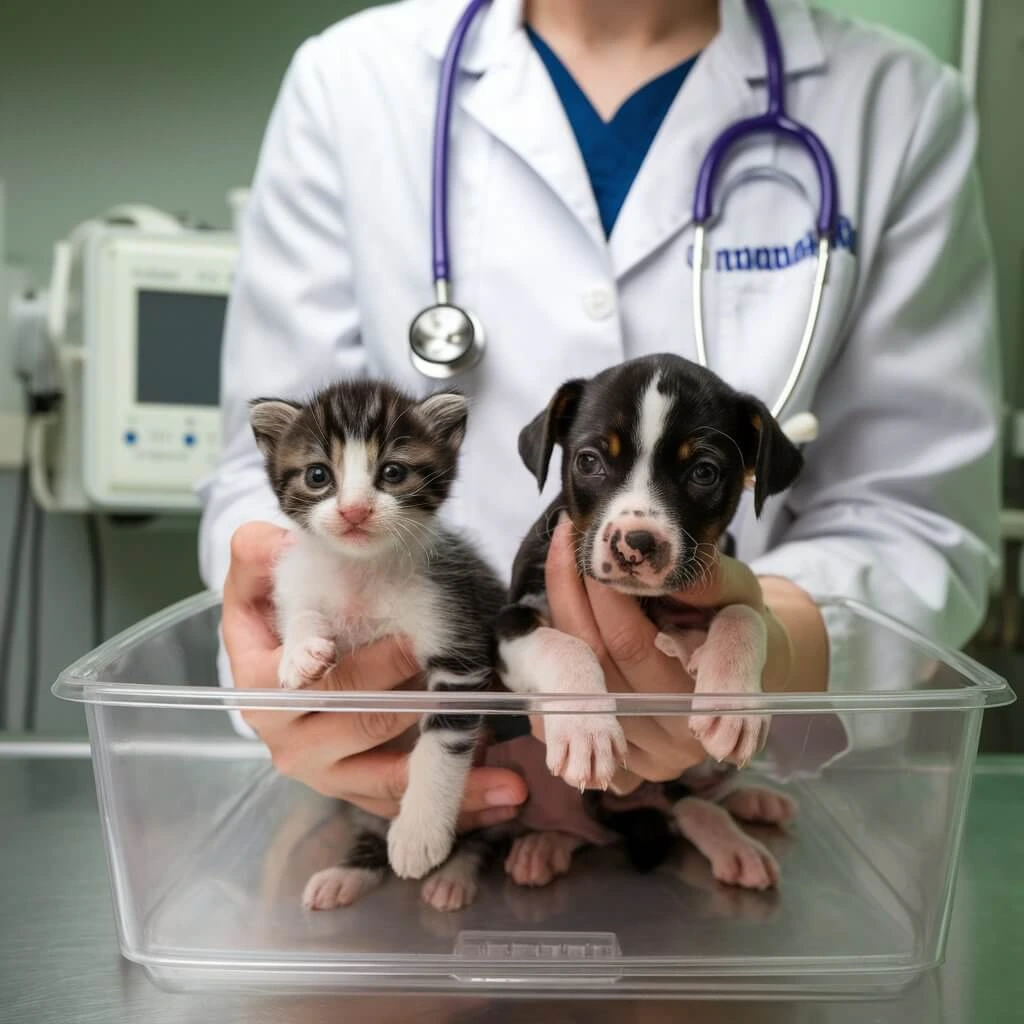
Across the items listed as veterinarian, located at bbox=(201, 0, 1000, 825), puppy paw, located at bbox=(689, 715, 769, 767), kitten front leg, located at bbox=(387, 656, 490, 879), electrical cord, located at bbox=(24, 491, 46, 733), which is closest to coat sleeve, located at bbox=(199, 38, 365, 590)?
veterinarian, located at bbox=(201, 0, 1000, 825)

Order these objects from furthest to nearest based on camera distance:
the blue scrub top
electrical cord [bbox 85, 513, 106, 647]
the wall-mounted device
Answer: electrical cord [bbox 85, 513, 106, 647]
the wall-mounted device
the blue scrub top

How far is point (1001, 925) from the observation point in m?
1.02

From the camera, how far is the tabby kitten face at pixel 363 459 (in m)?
0.84

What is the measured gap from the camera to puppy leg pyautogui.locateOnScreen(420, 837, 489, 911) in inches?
35.1

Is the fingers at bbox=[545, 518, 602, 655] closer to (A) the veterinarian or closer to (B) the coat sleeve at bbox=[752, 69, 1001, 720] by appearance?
(A) the veterinarian

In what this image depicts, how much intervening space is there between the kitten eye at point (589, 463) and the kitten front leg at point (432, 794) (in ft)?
0.62

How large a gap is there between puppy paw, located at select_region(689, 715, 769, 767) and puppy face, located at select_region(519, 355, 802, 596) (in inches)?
3.8

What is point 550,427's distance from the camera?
2.80 ft

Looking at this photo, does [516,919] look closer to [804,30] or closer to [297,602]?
[297,602]

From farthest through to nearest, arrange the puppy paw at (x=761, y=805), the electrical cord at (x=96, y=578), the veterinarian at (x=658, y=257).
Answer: the electrical cord at (x=96, y=578)
the veterinarian at (x=658, y=257)
the puppy paw at (x=761, y=805)

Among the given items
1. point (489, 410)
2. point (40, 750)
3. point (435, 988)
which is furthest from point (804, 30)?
point (40, 750)

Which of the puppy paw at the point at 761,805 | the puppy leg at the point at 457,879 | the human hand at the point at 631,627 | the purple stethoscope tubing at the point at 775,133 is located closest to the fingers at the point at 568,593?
the human hand at the point at 631,627

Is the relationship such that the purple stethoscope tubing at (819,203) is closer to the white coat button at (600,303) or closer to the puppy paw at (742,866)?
the white coat button at (600,303)

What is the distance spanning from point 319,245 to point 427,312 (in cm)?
44
